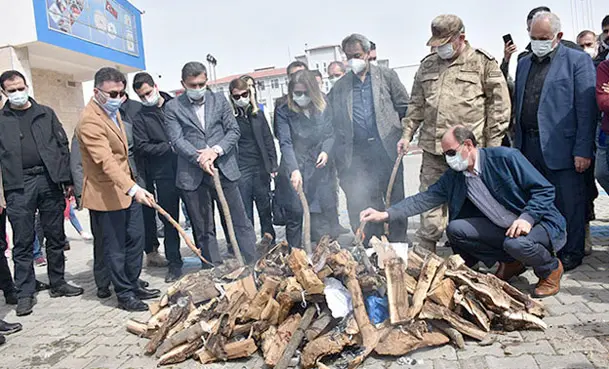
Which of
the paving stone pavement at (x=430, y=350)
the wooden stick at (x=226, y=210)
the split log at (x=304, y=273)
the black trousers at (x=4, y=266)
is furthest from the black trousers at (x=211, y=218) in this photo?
the black trousers at (x=4, y=266)

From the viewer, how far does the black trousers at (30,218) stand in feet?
Answer: 15.5

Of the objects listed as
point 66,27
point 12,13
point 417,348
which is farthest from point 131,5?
point 417,348

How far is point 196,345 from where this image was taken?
11.3 feet

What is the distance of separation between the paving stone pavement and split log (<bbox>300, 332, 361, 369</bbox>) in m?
0.19

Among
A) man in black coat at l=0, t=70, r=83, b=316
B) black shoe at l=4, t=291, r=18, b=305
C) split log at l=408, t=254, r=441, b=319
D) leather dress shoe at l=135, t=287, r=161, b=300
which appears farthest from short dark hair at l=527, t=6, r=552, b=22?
black shoe at l=4, t=291, r=18, b=305

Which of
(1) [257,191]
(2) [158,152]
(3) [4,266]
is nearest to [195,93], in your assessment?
(2) [158,152]

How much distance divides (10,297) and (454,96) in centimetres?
485

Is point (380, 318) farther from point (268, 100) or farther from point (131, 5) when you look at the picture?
point (268, 100)

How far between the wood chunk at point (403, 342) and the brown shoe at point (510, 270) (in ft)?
4.38

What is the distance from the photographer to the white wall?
11383mm

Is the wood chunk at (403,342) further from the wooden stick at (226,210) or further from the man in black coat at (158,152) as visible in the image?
Result: the man in black coat at (158,152)

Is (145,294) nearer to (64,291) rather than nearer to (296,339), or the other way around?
(64,291)

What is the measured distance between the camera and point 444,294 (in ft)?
11.1

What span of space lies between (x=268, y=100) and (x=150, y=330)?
5576cm
